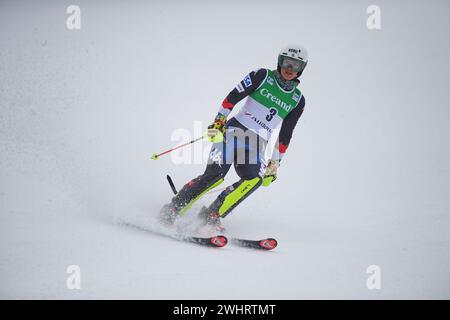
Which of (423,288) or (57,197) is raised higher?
(57,197)

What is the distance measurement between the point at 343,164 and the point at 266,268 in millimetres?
5591

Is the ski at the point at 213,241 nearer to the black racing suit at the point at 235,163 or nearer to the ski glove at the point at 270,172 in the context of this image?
the black racing suit at the point at 235,163

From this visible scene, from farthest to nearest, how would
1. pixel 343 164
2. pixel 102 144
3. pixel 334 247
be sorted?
pixel 343 164 → pixel 102 144 → pixel 334 247

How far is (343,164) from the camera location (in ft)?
31.1

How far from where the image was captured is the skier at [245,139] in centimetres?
530

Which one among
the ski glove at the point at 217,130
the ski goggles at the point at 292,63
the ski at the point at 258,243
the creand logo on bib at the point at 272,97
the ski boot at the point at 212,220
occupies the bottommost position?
the ski at the point at 258,243

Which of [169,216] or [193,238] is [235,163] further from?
[193,238]

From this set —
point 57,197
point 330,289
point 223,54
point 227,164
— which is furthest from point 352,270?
point 223,54

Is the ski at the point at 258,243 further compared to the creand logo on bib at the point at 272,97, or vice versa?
the creand logo on bib at the point at 272,97

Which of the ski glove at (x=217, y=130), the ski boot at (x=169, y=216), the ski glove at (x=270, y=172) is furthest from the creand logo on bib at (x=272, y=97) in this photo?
the ski boot at (x=169, y=216)

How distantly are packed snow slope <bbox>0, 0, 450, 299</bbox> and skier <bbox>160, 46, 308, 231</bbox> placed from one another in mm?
452

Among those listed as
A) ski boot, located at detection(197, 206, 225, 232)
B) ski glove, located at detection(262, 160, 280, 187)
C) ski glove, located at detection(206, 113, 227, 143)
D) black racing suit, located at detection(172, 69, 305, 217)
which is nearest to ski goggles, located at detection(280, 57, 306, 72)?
black racing suit, located at detection(172, 69, 305, 217)

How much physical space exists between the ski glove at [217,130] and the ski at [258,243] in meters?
1.10

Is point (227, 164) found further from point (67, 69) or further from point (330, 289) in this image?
point (67, 69)
